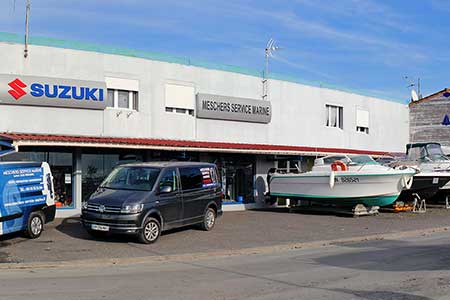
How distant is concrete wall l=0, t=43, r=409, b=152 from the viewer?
1858cm

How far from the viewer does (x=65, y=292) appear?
8102mm

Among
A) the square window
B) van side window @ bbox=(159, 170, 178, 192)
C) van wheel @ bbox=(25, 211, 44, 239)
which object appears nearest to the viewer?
van wheel @ bbox=(25, 211, 44, 239)

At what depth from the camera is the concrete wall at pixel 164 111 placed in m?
18.6

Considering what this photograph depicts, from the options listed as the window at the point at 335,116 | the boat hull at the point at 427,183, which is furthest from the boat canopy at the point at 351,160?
the window at the point at 335,116

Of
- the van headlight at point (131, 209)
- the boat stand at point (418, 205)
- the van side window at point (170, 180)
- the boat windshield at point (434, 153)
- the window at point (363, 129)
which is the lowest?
the boat stand at point (418, 205)

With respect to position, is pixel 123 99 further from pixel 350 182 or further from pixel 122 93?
pixel 350 182

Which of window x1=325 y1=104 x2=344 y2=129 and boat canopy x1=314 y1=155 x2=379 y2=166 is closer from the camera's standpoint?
boat canopy x1=314 y1=155 x2=379 y2=166

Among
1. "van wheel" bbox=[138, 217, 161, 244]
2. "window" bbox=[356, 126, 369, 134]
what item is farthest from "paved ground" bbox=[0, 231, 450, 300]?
"window" bbox=[356, 126, 369, 134]

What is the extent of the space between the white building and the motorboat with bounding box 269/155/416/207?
7.04ft

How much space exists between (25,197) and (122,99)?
785cm

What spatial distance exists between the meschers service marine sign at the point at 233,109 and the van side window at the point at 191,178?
7.10 meters

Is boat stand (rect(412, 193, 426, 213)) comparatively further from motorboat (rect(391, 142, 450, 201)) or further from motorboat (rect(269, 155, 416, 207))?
motorboat (rect(269, 155, 416, 207))

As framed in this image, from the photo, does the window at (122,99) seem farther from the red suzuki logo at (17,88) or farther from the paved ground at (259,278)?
the paved ground at (259,278)

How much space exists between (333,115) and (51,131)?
16.6m
